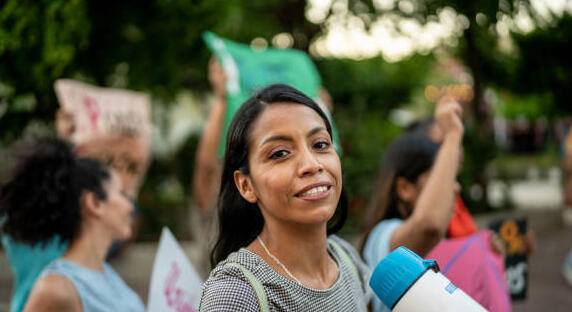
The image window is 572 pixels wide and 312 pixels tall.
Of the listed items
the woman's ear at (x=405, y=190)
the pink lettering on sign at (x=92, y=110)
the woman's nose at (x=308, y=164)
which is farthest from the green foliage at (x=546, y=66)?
the woman's nose at (x=308, y=164)

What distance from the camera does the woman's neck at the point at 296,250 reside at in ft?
4.82

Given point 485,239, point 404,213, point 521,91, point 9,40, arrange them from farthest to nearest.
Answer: point 521,91
point 9,40
point 404,213
point 485,239

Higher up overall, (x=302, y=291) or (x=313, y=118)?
(x=313, y=118)

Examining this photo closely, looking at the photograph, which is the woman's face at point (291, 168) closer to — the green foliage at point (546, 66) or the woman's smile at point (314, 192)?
the woman's smile at point (314, 192)

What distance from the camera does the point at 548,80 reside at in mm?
9133

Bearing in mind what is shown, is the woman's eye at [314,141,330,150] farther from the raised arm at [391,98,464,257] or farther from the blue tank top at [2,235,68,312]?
the blue tank top at [2,235,68,312]

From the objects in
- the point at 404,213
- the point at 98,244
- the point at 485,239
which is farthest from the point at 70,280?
the point at 485,239

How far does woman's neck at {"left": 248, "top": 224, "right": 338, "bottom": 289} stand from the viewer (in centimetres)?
147

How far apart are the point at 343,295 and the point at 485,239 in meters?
0.93

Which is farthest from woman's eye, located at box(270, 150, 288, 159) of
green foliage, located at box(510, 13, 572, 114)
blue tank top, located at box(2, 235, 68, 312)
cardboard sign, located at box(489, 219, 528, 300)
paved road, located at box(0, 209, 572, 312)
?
green foliage, located at box(510, 13, 572, 114)

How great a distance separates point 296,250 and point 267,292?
0.17 m

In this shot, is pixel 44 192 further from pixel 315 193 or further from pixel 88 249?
pixel 315 193

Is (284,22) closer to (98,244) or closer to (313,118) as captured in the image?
(98,244)

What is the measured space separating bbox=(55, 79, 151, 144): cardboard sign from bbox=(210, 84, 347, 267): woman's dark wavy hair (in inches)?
74.6
